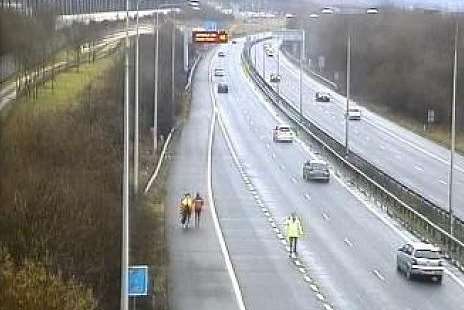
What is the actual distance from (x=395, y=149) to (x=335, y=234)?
97.3 feet

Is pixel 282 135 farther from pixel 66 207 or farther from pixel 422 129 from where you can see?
pixel 66 207

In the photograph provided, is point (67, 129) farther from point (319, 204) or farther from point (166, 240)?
point (319, 204)

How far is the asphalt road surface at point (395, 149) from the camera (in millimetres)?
51281

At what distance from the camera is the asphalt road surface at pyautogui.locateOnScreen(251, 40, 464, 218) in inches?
2019

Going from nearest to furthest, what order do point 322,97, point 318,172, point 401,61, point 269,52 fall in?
1. point 318,172
2. point 322,97
3. point 401,61
4. point 269,52

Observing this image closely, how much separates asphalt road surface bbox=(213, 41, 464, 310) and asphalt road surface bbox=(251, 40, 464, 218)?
377 centimetres

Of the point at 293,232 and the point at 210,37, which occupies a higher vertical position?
the point at 210,37

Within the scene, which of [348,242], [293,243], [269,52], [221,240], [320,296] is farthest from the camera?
[269,52]

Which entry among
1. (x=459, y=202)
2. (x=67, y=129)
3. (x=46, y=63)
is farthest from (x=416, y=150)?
(x=67, y=129)

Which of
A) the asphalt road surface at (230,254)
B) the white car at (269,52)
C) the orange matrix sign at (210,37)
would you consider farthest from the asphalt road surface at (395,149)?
the white car at (269,52)

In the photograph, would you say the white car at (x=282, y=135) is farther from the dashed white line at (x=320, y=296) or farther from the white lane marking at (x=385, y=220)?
the dashed white line at (x=320, y=296)

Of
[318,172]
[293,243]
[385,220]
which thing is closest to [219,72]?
[318,172]

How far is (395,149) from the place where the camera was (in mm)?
66562

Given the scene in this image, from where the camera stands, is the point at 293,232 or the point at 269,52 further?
the point at 269,52
